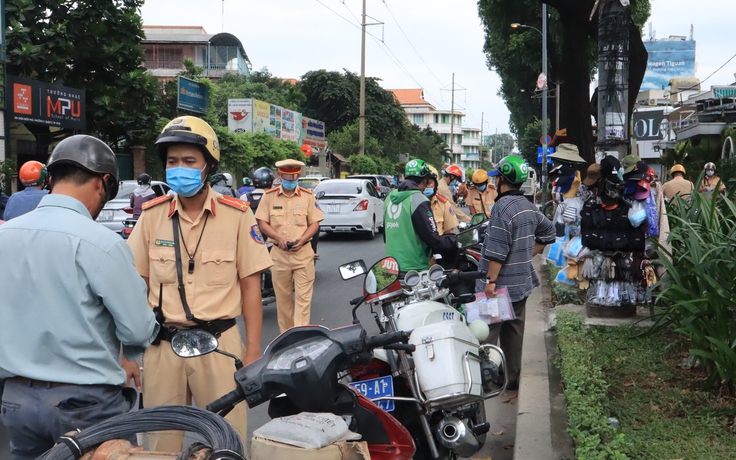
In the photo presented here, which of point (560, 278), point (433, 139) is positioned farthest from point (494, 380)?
point (433, 139)

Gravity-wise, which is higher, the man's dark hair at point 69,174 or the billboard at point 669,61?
the billboard at point 669,61

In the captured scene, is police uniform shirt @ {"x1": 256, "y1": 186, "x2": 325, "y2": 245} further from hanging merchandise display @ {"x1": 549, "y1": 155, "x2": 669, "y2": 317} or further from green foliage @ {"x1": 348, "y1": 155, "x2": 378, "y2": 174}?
green foliage @ {"x1": 348, "y1": 155, "x2": 378, "y2": 174}

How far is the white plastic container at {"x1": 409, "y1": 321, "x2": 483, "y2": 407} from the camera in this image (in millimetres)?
3348

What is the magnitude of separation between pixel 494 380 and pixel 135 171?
87.3ft

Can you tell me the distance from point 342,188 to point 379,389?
15907mm

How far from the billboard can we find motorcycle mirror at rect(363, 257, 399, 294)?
193 ft

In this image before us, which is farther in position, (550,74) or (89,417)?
(550,74)

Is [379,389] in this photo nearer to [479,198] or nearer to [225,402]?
[225,402]

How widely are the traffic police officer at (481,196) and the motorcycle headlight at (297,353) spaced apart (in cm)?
1156

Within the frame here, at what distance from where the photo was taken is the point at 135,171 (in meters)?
28.6

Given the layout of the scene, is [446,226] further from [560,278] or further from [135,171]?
[135,171]

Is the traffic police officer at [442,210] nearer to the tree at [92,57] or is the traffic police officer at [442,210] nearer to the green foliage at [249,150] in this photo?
the tree at [92,57]

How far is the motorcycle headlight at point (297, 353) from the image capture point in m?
2.63

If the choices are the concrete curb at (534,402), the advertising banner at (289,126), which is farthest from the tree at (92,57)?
the concrete curb at (534,402)
